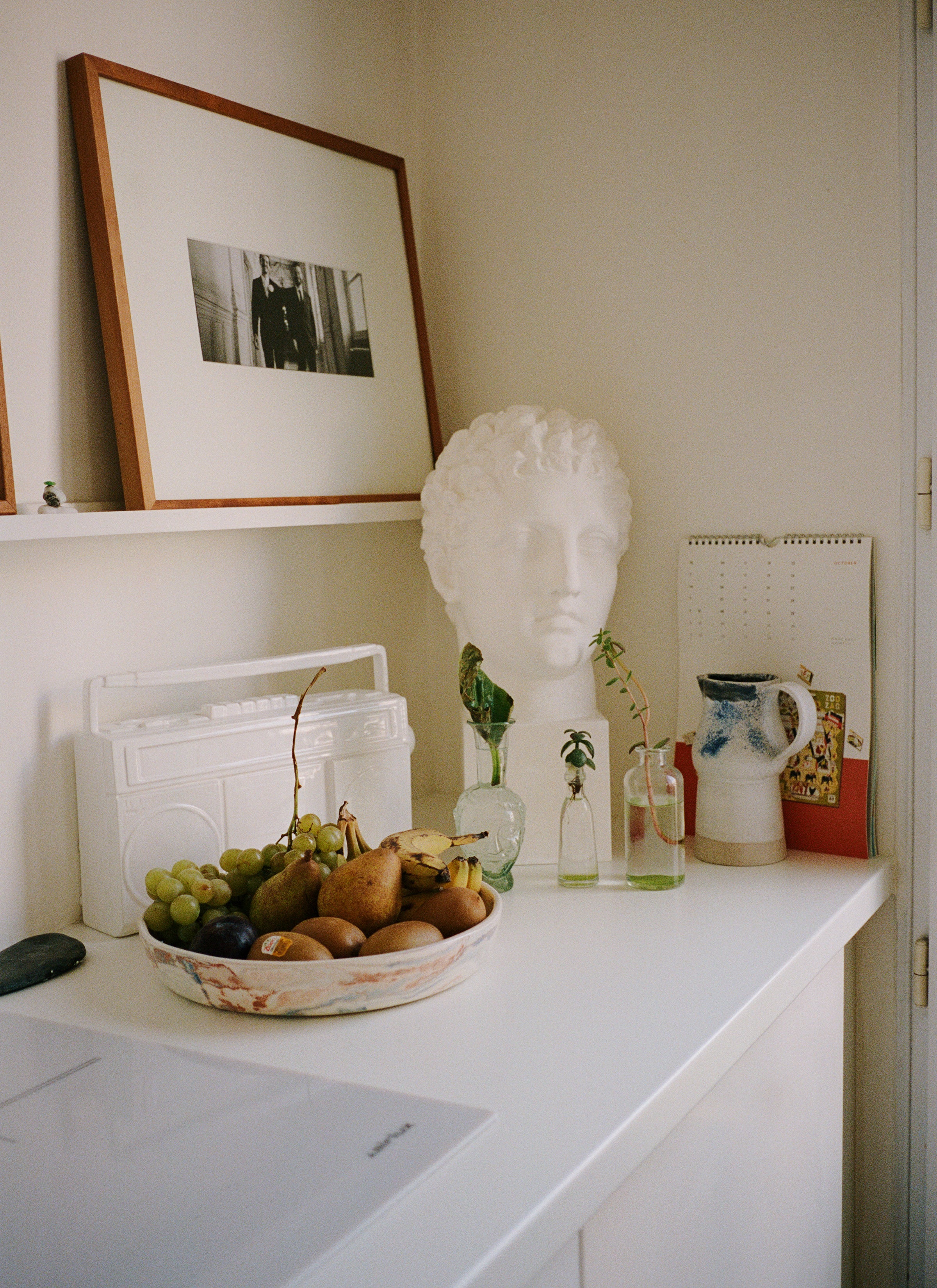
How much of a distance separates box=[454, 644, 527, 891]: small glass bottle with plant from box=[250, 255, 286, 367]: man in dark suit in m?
0.49

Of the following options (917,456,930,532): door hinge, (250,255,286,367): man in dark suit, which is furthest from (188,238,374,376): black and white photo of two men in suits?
(917,456,930,532): door hinge

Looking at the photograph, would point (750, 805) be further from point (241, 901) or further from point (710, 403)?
point (241, 901)

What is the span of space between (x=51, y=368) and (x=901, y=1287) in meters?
1.55

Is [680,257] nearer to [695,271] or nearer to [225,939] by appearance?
[695,271]

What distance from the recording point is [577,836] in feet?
4.67

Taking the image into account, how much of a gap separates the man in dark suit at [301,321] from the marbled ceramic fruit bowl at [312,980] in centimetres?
82

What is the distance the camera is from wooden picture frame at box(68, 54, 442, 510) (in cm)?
131

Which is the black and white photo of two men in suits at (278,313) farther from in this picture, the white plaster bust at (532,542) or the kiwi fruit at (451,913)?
the kiwi fruit at (451,913)

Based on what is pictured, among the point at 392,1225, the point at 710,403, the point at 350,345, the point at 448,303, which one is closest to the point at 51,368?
the point at 350,345

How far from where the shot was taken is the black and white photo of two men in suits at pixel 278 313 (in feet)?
4.66

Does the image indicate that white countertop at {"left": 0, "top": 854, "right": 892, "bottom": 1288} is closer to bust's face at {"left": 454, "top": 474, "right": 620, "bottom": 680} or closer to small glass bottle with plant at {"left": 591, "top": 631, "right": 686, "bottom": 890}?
small glass bottle with plant at {"left": 591, "top": 631, "right": 686, "bottom": 890}

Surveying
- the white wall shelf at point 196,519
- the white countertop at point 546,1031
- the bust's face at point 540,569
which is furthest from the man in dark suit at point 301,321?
the white countertop at point 546,1031

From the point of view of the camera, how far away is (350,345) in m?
1.64

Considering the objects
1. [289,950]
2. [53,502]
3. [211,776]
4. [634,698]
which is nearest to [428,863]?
[289,950]
